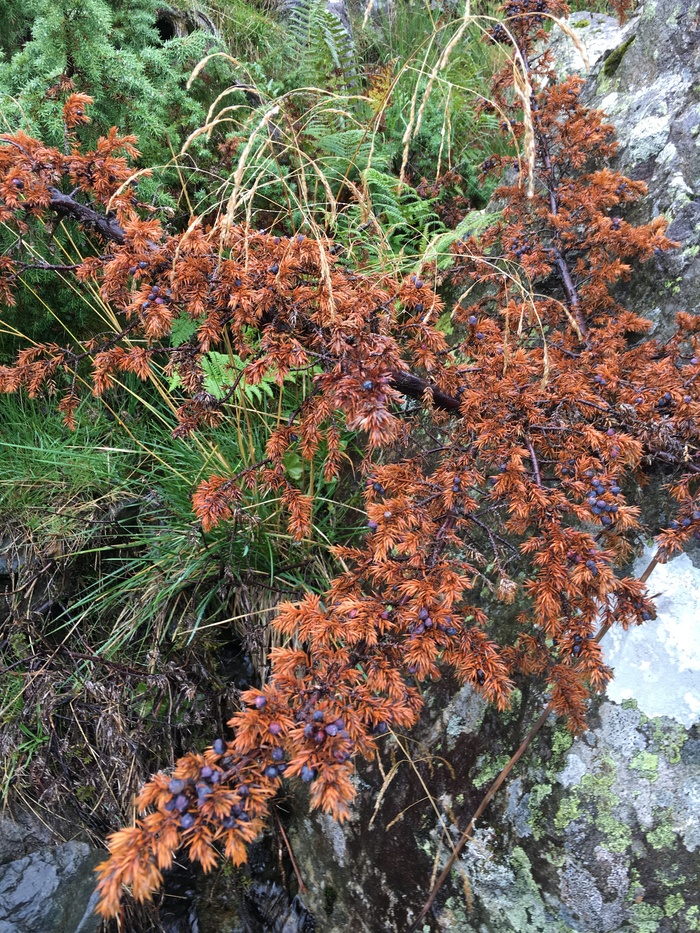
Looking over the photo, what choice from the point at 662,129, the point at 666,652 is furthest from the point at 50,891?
the point at 662,129

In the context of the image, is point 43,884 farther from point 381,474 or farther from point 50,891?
point 381,474

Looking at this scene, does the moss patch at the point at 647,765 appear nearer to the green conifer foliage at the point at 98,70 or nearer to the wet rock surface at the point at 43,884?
the wet rock surface at the point at 43,884

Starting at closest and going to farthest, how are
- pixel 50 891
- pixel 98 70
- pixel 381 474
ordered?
pixel 381 474
pixel 50 891
pixel 98 70

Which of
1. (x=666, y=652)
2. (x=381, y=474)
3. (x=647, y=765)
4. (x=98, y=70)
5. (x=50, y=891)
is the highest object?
(x=98, y=70)

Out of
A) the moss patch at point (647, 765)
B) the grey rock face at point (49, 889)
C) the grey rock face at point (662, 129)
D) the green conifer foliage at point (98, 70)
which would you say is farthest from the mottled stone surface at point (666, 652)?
the green conifer foliage at point (98, 70)

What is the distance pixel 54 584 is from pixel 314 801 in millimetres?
2222

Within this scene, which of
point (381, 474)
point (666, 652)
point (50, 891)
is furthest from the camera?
point (50, 891)

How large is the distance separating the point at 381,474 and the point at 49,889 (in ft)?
5.95

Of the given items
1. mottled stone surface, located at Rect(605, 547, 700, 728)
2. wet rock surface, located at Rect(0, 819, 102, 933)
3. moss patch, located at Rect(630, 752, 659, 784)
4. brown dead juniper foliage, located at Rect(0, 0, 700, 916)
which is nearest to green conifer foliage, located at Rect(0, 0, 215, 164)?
brown dead juniper foliage, located at Rect(0, 0, 700, 916)

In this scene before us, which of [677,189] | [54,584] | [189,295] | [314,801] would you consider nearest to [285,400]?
[54,584]

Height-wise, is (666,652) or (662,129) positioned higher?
(662,129)

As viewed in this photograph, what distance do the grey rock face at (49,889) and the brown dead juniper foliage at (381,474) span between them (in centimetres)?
101

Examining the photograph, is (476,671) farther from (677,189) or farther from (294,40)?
(294,40)

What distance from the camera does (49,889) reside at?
82.2 inches
